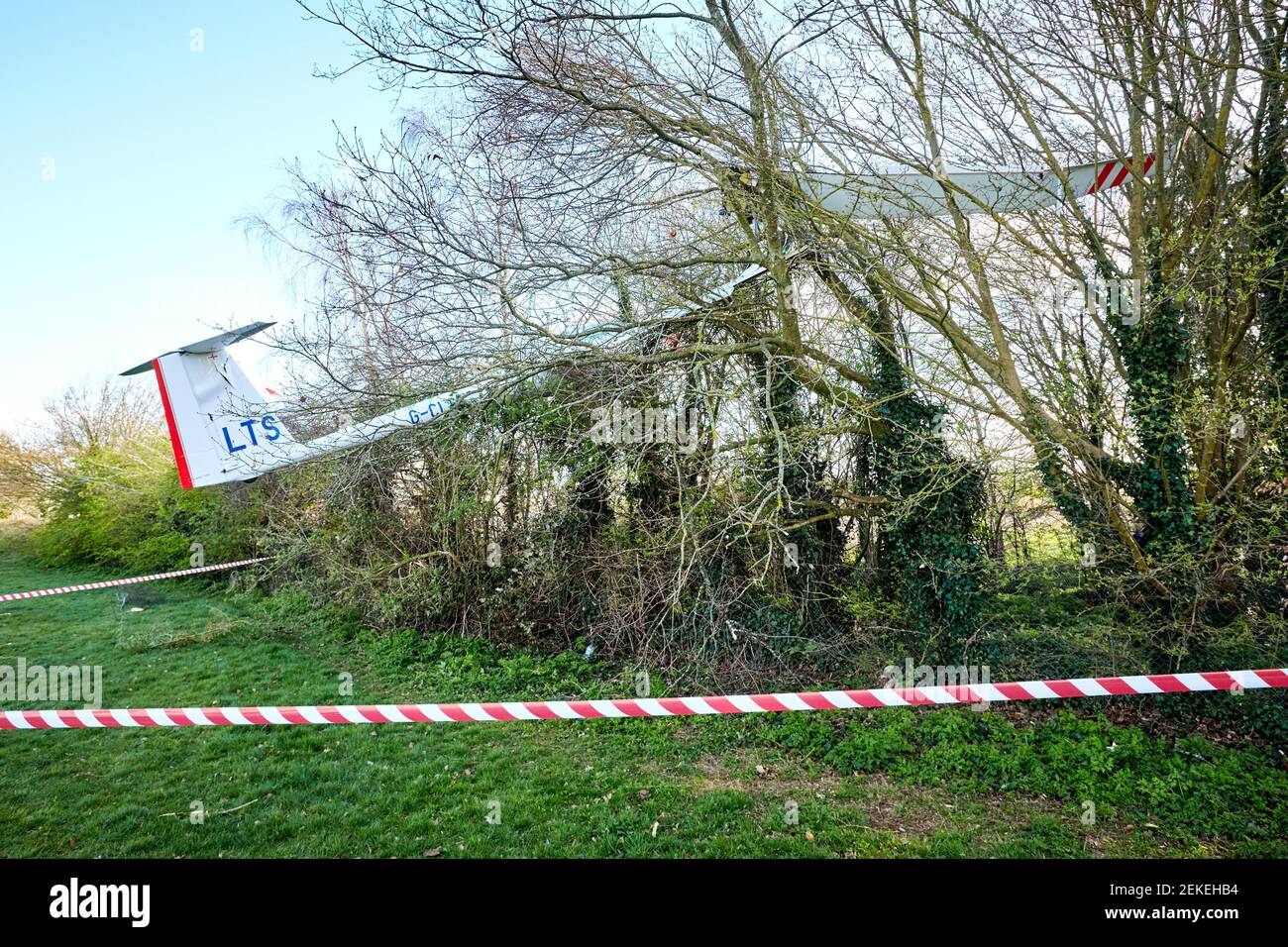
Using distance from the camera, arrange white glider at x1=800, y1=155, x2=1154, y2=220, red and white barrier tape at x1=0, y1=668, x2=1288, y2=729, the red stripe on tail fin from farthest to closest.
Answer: the red stripe on tail fin < white glider at x1=800, y1=155, x2=1154, y2=220 < red and white barrier tape at x1=0, y1=668, x2=1288, y2=729

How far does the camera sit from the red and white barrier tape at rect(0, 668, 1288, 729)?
4.13m

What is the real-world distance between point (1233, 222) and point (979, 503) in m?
3.08

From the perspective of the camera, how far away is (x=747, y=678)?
719 centimetres

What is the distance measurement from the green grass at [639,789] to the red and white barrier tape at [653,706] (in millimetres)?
614

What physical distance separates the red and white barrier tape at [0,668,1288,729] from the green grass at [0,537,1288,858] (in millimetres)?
614

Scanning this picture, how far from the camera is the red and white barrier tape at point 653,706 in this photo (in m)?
4.13

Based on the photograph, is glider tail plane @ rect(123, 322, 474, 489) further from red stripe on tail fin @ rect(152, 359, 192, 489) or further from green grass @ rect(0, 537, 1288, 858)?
green grass @ rect(0, 537, 1288, 858)

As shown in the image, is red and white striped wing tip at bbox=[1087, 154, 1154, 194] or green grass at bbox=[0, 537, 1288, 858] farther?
red and white striped wing tip at bbox=[1087, 154, 1154, 194]

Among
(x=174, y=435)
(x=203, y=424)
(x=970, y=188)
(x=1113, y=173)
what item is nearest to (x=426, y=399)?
(x=970, y=188)

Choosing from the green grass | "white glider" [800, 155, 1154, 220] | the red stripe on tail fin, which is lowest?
the green grass

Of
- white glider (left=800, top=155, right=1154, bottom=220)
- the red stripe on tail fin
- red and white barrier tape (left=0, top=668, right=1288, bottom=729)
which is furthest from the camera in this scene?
the red stripe on tail fin

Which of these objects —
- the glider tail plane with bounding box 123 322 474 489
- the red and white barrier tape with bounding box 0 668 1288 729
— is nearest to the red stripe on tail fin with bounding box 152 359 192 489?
the glider tail plane with bounding box 123 322 474 489

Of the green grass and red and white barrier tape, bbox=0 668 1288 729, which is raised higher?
red and white barrier tape, bbox=0 668 1288 729

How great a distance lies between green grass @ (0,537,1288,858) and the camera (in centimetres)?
413
